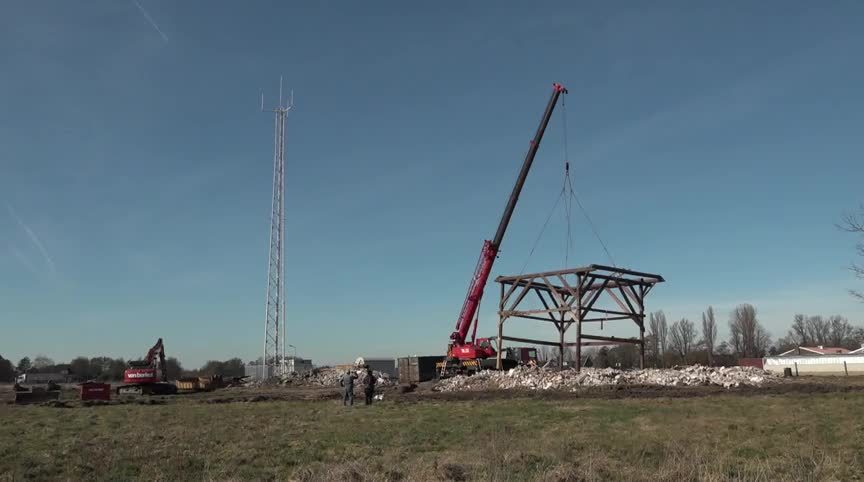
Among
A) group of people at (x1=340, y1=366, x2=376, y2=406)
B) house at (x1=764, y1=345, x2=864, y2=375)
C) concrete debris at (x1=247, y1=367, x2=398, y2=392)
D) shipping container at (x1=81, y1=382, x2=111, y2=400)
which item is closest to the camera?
group of people at (x1=340, y1=366, x2=376, y2=406)

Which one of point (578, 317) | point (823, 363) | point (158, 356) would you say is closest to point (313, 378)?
point (158, 356)

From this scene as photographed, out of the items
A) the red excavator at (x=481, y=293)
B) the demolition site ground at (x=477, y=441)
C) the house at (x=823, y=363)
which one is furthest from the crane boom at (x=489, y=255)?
the house at (x=823, y=363)

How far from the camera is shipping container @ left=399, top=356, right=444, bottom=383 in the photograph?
41750 millimetres

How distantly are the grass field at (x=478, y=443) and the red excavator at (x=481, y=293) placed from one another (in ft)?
59.5

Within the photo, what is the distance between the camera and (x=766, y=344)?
117 meters

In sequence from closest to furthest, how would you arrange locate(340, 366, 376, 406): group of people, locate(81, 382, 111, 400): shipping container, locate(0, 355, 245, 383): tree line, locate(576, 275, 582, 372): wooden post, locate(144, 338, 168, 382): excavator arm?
locate(340, 366, 376, 406): group of people, locate(576, 275, 582, 372): wooden post, locate(81, 382, 111, 400): shipping container, locate(144, 338, 168, 382): excavator arm, locate(0, 355, 245, 383): tree line

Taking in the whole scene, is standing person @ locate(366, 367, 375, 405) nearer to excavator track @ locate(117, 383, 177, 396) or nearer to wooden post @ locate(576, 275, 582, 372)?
wooden post @ locate(576, 275, 582, 372)

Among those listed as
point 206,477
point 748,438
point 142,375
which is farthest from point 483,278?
point 206,477

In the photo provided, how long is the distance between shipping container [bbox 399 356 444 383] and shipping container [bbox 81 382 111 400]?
1757cm

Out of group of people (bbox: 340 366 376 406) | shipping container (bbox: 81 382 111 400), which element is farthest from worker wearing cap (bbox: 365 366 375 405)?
shipping container (bbox: 81 382 111 400)

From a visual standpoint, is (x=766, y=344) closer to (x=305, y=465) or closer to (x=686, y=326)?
(x=686, y=326)

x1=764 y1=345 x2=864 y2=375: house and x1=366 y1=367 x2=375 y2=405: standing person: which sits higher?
x1=366 y1=367 x2=375 y2=405: standing person

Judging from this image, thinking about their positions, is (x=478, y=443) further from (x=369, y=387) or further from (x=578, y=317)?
(x=578, y=317)

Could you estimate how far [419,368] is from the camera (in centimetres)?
4178
